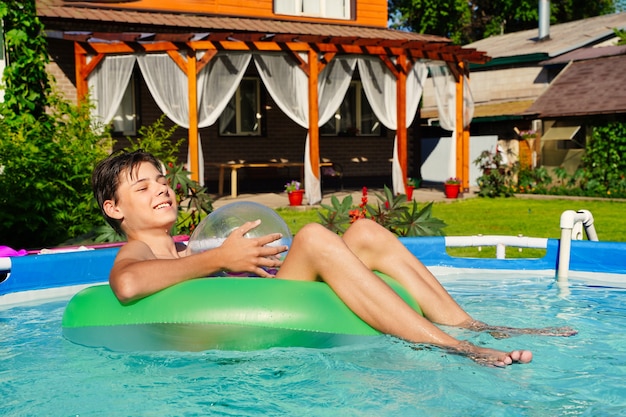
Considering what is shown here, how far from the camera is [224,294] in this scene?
11.4 ft

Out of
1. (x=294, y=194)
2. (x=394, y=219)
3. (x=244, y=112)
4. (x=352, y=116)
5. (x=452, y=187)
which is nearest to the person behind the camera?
(x=394, y=219)

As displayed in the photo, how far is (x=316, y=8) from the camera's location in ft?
59.5

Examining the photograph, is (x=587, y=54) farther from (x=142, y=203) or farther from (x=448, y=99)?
(x=142, y=203)

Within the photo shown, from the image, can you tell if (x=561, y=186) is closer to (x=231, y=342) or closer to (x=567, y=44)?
(x=567, y=44)

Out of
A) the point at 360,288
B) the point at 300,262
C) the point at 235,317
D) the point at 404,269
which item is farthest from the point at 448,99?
the point at 235,317

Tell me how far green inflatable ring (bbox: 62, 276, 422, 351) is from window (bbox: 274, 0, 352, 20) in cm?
1510

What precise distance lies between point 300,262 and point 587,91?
1693cm

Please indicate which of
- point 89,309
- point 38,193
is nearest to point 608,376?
point 89,309

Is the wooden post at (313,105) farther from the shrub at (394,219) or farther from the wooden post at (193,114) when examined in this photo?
the shrub at (394,219)

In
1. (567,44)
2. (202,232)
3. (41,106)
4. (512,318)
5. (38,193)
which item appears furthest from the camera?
(567,44)

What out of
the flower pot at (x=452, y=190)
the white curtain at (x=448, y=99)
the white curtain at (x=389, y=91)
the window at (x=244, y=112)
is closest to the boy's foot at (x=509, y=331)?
the white curtain at (x=389, y=91)

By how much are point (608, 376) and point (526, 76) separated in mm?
20793

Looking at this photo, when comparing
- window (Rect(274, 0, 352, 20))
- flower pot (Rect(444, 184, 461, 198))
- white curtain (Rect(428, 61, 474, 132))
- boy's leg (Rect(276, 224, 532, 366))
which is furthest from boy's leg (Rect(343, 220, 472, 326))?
window (Rect(274, 0, 352, 20))

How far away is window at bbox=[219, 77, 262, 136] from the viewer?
1781cm
